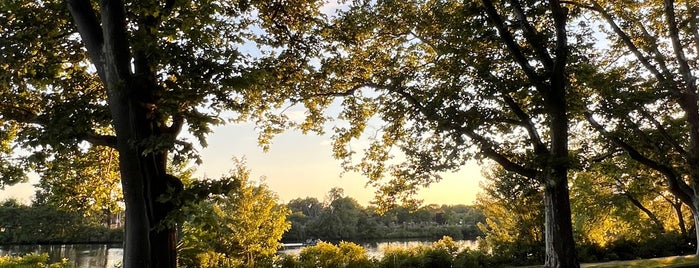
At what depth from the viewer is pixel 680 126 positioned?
Result: 16.0 m

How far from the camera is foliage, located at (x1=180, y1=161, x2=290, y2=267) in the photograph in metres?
15.3

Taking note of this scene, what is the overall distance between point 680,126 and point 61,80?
59.5ft

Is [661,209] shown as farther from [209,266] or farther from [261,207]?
[209,266]

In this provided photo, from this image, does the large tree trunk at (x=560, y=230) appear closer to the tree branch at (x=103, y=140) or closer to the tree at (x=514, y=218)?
the tree at (x=514, y=218)

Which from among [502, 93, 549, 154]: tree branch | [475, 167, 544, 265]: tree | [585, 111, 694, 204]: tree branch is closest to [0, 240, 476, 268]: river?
[475, 167, 544, 265]: tree

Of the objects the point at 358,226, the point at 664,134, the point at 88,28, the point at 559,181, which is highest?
the point at 88,28

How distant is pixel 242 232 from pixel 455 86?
9901 mm

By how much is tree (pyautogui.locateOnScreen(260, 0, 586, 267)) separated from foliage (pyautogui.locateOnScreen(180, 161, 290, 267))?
4.23 m

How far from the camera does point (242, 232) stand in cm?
1695

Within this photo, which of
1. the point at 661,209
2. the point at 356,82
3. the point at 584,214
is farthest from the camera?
the point at 661,209

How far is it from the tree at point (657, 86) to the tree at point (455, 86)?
203 centimetres

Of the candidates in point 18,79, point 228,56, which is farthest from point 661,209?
point 18,79

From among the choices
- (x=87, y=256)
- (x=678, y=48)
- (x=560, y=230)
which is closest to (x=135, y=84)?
(x=560, y=230)

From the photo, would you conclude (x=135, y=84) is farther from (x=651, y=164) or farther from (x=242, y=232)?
(x=651, y=164)
